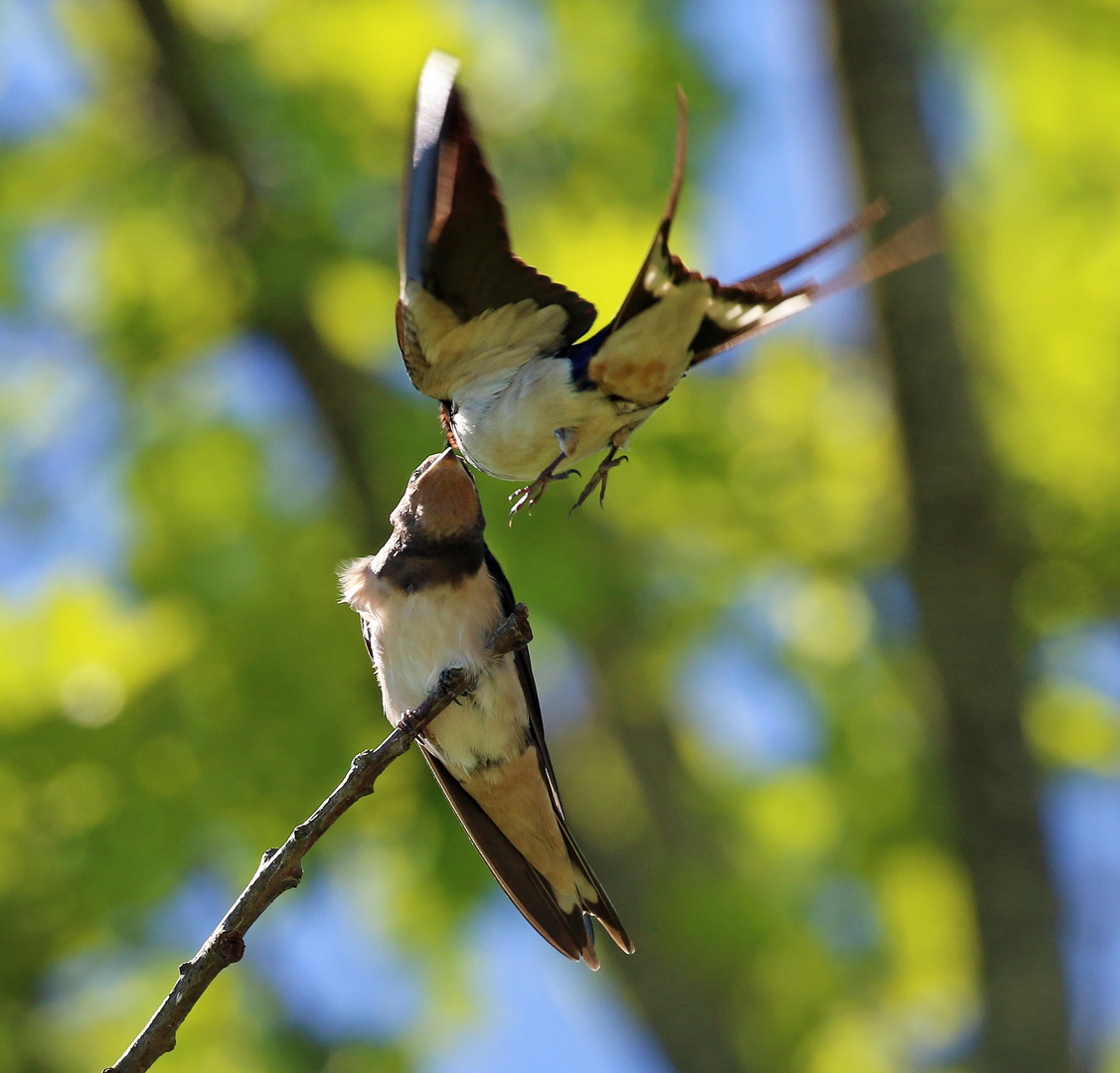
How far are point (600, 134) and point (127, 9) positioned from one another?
2515mm

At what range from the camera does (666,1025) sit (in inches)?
263

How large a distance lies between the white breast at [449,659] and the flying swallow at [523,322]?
72 centimetres

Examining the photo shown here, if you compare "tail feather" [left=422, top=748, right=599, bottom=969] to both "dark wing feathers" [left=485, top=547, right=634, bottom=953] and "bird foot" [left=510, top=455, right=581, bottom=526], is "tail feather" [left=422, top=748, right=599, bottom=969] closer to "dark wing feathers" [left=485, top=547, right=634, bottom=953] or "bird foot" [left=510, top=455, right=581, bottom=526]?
"dark wing feathers" [left=485, top=547, right=634, bottom=953]

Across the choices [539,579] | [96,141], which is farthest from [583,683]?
[96,141]

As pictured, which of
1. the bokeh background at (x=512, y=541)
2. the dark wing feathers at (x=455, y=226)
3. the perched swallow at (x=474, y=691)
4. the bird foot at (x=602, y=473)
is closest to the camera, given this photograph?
the dark wing feathers at (x=455, y=226)

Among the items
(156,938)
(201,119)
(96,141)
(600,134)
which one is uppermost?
(96,141)

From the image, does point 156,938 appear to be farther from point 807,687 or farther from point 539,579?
point 807,687

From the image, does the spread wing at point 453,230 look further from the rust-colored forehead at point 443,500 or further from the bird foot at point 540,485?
the rust-colored forehead at point 443,500

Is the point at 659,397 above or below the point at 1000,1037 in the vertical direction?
above

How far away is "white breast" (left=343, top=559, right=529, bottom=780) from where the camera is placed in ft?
9.78

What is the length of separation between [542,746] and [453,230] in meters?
1.50

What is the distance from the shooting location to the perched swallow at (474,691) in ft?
9.69

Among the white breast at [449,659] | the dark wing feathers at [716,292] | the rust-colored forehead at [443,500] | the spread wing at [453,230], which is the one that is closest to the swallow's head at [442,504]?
the rust-colored forehead at [443,500]

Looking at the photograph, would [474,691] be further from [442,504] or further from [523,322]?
[523,322]
